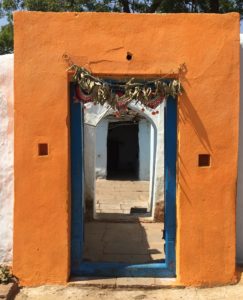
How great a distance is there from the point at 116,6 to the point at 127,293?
468 inches

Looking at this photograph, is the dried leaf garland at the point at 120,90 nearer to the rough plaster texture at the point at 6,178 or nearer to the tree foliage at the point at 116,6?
the rough plaster texture at the point at 6,178

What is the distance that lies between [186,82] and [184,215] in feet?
5.01

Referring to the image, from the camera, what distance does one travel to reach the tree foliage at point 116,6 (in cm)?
1414

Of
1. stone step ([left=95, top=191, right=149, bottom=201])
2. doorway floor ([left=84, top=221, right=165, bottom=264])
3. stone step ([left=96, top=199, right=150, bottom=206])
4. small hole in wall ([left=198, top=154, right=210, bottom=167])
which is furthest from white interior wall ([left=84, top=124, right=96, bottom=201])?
small hole in wall ([left=198, top=154, right=210, bottom=167])

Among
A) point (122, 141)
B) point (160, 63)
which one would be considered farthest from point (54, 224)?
point (122, 141)

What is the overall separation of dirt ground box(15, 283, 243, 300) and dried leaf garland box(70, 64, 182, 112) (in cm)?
214

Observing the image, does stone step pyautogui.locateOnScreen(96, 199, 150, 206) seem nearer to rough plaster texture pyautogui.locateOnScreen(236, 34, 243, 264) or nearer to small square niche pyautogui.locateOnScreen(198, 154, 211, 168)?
rough plaster texture pyautogui.locateOnScreen(236, 34, 243, 264)

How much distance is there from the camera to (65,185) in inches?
223

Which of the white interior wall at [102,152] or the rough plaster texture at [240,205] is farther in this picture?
the white interior wall at [102,152]

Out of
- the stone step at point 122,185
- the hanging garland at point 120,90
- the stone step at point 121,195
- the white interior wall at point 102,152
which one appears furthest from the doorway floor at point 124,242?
the white interior wall at point 102,152

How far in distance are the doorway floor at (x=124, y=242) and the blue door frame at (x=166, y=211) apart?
754 millimetres

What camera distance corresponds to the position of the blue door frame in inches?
230

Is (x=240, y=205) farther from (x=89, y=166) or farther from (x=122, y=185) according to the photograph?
(x=122, y=185)

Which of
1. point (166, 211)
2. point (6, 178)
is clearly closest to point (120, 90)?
point (166, 211)
